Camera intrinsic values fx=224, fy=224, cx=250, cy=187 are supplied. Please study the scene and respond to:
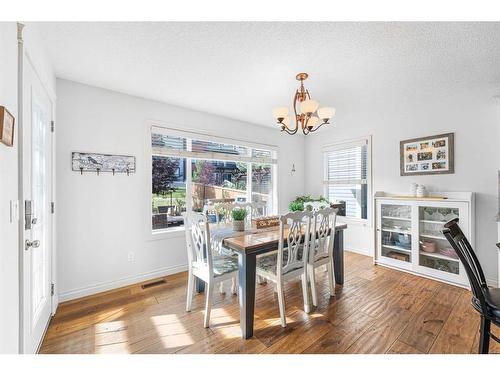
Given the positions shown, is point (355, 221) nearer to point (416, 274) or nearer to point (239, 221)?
point (416, 274)

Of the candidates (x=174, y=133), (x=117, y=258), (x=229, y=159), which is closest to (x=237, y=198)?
(x=229, y=159)

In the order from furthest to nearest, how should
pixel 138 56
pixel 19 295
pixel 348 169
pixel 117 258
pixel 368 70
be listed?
pixel 348 169 < pixel 117 258 < pixel 368 70 < pixel 138 56 < pixel 19 295

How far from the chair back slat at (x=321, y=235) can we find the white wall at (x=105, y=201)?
6.15ft

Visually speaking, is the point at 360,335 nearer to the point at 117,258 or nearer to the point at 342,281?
the point at 342,281

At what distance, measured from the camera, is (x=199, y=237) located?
6.59 feet

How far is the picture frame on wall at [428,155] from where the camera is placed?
305cm

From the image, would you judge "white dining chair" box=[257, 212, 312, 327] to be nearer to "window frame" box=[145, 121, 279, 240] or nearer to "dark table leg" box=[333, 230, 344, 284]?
"dark table leg" box=[333, 230, 344, 284]

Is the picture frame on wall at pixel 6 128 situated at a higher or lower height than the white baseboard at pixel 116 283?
higher

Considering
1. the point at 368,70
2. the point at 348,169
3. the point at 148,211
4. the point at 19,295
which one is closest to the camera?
the point at 19,295

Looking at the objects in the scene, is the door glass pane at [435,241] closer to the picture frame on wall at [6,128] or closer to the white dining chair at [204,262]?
the white dining chair at [204,262]

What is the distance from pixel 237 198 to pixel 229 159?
0.71 m

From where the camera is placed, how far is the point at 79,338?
1.81 m

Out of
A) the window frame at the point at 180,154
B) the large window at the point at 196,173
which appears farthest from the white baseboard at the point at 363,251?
the window frame at the point at 180,154

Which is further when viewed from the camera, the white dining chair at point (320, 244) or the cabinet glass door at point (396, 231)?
the cabinet glass door at point (396, 231)
